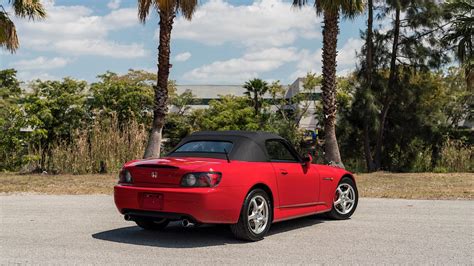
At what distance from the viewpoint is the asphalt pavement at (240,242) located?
19.8ft

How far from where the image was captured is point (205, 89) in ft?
202

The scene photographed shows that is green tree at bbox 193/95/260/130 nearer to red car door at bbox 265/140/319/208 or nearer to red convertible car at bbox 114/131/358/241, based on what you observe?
red car door at bbox 265/140/319/208

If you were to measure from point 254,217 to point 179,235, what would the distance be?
3.89ft

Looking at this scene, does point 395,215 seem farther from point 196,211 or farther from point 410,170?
point 410,170

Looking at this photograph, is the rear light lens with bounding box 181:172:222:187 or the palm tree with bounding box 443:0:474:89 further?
the palm tree with bounding box 443:0:474:89

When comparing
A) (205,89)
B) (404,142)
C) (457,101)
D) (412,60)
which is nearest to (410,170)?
(404,142)

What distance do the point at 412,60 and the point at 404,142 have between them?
4052 millimetres

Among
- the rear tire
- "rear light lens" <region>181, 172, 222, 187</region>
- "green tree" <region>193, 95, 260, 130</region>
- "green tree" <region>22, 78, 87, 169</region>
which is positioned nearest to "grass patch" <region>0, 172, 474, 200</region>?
"green tree" <region>22, 78, 87, 169</region>

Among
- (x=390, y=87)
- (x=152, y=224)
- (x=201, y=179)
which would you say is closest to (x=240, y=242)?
(x=201, y=179)

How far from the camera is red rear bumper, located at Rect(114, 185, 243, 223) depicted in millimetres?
6520

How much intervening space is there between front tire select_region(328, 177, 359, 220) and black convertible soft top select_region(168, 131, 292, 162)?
1649 mm

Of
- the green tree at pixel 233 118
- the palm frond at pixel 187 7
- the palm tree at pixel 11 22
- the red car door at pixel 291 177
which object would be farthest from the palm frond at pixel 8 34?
the green tree at pixel 233 118

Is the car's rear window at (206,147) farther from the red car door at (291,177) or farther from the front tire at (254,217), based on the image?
the front tire at (254,217)

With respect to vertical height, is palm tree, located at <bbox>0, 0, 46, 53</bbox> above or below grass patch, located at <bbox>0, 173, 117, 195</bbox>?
above
